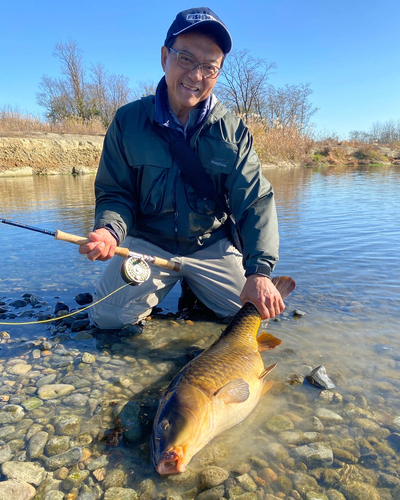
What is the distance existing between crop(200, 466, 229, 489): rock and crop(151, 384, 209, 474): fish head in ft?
0.33

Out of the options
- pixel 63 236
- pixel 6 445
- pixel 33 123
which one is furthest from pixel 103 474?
pixel 33 123

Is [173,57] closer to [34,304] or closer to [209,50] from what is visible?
[209,50]

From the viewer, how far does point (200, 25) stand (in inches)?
121

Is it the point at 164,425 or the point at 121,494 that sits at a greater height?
the point at 164,425

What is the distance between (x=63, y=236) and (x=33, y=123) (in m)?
31.6

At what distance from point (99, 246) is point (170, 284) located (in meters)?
1.27

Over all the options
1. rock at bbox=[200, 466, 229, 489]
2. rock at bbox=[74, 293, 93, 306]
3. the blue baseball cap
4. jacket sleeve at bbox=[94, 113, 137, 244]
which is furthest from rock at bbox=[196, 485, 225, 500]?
the blue baseball cap

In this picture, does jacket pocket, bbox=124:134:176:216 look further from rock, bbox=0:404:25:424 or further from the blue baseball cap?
rock, bbox=0:404:25:424

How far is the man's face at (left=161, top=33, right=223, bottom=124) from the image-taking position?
3.14m

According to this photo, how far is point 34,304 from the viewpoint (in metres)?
3.88

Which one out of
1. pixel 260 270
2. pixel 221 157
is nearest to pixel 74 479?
pixel 260 270

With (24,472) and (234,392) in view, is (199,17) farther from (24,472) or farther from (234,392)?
(24,472)

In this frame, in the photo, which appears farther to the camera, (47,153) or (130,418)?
(47,153)

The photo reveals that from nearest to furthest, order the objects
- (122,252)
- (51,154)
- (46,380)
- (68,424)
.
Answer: (68,424)
(46,380)
(122,252)
(51,154)
